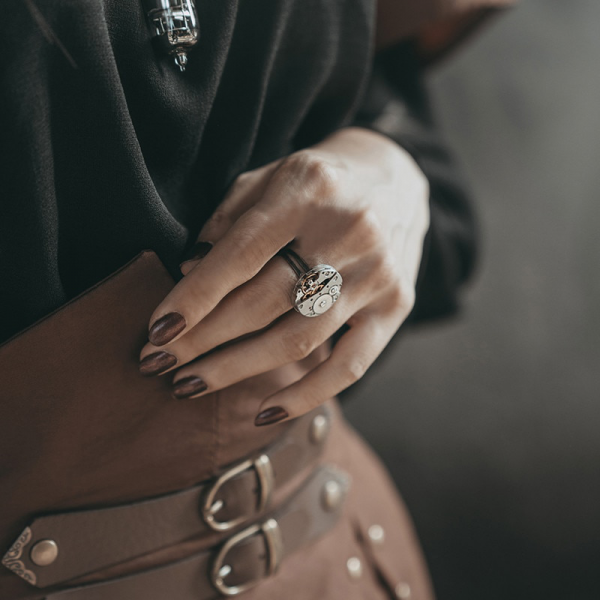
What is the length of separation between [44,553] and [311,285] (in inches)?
11.1

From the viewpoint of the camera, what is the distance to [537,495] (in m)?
1.28

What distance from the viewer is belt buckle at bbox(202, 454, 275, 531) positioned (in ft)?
1.45

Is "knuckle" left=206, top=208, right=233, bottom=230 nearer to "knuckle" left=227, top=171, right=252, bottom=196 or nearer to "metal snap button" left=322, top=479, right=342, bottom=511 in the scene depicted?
"knuckle" left=227, top=171, right=252, bottom=196

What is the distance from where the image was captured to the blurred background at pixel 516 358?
122 centimetres

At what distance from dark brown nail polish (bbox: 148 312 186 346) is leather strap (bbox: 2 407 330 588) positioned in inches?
6.0

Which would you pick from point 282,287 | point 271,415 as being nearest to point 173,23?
point 282,287

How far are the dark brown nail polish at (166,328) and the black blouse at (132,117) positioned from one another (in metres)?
0.07

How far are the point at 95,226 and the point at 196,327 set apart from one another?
0.33ft

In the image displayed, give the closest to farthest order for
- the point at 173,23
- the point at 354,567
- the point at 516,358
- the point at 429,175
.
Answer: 1. the point at 173,23
2. the point at 354,567
3. the point at 429,175
4. the point at 516,358

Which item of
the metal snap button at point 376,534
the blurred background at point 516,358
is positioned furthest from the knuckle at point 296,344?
the blurred background at point 516,358

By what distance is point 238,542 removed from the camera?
1.53ft

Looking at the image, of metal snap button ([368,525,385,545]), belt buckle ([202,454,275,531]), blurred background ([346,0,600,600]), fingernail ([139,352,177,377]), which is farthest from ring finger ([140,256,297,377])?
blurred background ([346,0,600,600])

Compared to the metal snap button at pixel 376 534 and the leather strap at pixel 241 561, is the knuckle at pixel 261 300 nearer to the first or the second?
the leather strap at pixel 241 561

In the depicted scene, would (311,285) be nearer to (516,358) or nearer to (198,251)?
(198,251)
